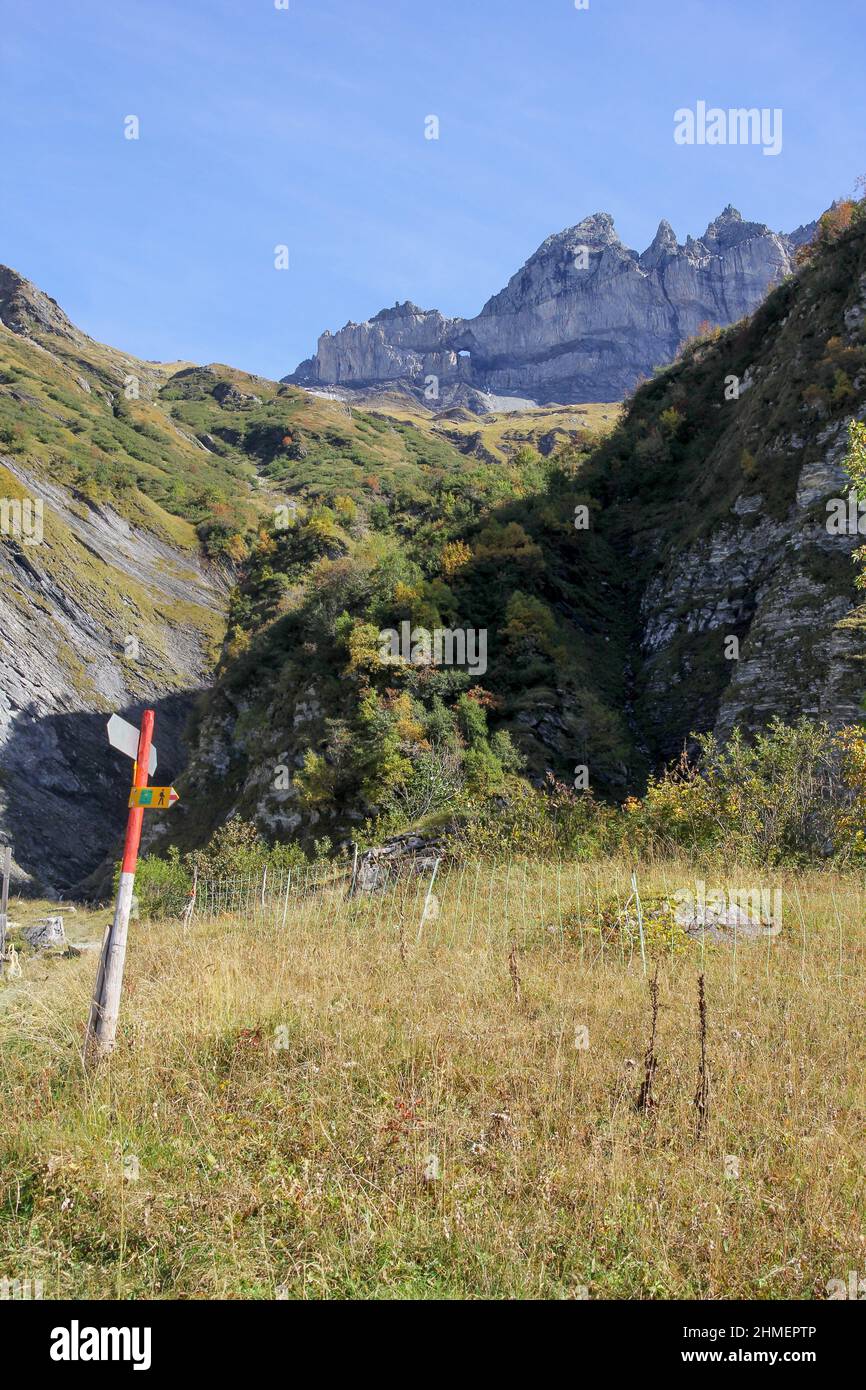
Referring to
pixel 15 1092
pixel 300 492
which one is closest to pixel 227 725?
pixel 15 1092

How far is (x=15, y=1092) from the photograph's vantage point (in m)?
5.10

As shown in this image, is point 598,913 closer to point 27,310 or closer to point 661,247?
point 27,310

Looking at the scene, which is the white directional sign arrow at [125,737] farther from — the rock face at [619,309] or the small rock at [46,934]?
the rock face at [619,309]

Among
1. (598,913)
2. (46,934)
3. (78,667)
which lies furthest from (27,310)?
(598,913)

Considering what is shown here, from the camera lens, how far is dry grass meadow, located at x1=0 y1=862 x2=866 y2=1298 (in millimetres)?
3777

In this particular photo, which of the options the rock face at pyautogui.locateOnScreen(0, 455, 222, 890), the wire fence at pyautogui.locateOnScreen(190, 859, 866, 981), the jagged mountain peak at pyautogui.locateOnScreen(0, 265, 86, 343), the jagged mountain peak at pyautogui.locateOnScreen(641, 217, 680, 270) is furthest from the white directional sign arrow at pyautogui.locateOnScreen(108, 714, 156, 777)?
the jagged mountain peak at pyautogui.locateOnScreen(641, 217, 680, 270)

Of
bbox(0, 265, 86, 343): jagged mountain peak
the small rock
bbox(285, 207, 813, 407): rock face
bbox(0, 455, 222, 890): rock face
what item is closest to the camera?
the small rock

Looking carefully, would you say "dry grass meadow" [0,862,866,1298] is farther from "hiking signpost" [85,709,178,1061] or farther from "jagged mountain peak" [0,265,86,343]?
"jagged mountain peak" [0,265,86,343]

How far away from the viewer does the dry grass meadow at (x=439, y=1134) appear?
3777 mm

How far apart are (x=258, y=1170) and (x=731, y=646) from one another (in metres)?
21.9

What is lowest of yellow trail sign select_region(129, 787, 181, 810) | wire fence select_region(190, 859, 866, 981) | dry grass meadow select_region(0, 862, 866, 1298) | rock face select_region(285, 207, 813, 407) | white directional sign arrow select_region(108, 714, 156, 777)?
wire fence select_region(190, 859, 866, 981)

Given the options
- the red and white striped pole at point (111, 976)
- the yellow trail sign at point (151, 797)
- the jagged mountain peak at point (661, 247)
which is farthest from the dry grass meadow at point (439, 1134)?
the jagged mountain peak at point (661, 247)

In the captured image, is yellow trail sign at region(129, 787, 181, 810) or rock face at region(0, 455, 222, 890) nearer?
yellow trail sign at region(129, 787, 181, 810)
